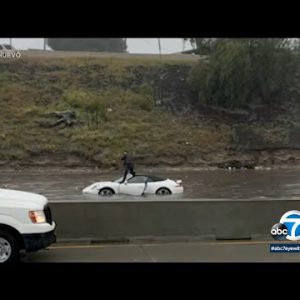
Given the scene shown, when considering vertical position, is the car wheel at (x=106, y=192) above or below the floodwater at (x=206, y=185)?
above

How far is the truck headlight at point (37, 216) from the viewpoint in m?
9.23

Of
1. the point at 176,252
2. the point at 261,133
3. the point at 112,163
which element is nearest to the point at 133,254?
the point at 176,252

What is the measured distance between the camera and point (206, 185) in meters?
33.6

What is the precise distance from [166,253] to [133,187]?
46.7 feet

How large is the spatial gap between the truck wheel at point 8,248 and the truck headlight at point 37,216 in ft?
1.43

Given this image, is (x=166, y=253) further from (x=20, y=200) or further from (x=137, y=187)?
(x=137, y=187)

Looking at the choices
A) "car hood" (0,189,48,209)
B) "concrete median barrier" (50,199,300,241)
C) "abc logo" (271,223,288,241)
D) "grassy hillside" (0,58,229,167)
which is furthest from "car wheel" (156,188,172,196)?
"grassy hillside" (0,58,229,167)

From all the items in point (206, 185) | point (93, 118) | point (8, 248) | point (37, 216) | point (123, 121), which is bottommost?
point (206, 185)

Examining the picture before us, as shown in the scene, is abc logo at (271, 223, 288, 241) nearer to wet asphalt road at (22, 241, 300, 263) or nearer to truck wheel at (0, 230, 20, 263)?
wet asphalt road at (22, 241, 300, 263)

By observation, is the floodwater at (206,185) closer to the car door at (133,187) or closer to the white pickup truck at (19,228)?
the car door at (133,187)

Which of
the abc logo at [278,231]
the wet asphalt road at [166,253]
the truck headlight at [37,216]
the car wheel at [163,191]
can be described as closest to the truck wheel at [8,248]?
the truck headlight at [37,216]

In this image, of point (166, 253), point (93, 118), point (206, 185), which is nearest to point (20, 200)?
point (166, 253)
